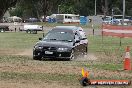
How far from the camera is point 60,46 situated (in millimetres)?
20375

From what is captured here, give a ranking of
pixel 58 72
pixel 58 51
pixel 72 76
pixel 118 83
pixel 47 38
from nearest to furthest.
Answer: pixel 118 83, pixel 72 76, pixel 58 72, pixel 58 51, pixel 47 38

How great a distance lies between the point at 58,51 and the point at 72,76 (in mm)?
6952

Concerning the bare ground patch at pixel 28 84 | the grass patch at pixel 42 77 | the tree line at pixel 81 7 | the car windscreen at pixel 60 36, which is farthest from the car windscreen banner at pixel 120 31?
the tree line at pixel 81 7

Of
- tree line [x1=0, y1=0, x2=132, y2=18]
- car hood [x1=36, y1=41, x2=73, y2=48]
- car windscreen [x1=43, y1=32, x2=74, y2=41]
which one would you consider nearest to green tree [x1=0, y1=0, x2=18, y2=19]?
car windscreen [x1=43, y1=32, x2=74, y2=41]

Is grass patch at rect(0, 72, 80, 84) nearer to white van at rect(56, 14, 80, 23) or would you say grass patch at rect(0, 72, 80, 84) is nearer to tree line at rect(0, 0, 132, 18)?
tree line at rect(0, 0, 132, 18)

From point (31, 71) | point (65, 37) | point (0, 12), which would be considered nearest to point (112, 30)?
point (0, 12)

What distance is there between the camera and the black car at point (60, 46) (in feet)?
66.2

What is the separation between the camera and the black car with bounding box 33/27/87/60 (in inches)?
795

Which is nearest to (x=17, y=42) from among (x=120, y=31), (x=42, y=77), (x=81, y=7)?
(x=120, y=31)

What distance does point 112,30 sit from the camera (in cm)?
3597

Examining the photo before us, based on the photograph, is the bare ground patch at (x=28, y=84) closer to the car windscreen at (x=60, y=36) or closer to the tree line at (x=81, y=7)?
the car windscreen at (x=60, y=36)

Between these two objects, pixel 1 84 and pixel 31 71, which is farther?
pixel 31 71

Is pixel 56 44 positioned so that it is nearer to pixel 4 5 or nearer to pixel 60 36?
pixel 60 36

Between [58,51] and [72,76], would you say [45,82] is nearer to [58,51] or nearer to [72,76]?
[72,76]
